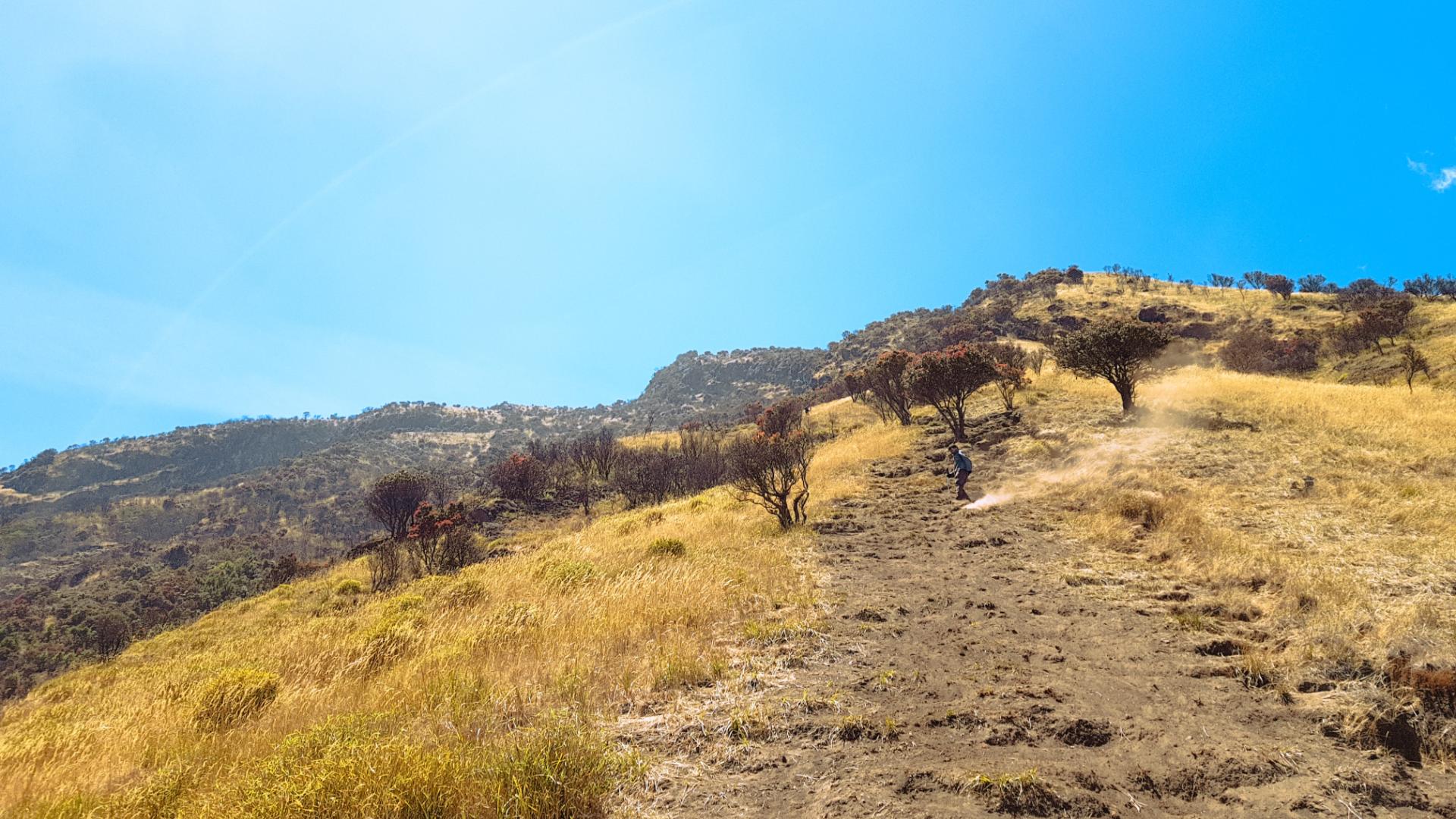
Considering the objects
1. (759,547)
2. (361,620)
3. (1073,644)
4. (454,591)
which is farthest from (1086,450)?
(361,620)

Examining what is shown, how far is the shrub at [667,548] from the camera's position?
40.1ft

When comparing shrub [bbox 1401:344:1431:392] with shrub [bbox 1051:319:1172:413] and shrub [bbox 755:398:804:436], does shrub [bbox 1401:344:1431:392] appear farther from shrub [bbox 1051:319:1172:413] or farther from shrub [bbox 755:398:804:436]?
shrub [bbox 755:398:804:436]

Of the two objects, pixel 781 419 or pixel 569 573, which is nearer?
pixel 569 573

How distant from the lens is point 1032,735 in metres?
4.39

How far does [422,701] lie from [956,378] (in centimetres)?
2337

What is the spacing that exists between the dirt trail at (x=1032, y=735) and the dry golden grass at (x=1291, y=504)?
3.46 ft

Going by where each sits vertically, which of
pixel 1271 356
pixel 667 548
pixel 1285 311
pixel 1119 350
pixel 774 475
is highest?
pixel 1285 311

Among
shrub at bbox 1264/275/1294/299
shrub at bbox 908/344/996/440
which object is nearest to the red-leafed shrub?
shrub at bbox 908/344/996/440

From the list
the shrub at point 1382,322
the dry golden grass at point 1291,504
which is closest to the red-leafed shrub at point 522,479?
the dry golden grass at point 1291,504

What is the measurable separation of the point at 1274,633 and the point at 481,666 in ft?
28.1

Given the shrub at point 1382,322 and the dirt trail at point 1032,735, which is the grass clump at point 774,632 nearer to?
the dirt trail at point 1032,735

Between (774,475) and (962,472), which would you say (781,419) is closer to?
(962,472)

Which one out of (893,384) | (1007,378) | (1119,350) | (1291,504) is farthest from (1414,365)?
(1291,504)

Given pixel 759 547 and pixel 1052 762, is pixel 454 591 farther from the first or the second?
pixel 1052 762
